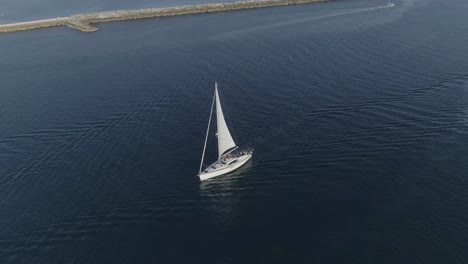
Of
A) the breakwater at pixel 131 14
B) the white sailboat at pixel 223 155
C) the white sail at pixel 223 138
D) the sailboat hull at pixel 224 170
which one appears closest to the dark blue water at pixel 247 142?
the sailboat hull at pixel 224 170

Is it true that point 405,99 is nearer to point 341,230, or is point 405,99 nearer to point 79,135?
point 341,230

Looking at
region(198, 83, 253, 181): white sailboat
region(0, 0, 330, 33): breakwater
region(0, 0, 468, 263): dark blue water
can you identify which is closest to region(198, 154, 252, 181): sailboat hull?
region(198, 83, 253, 181): white sailboat

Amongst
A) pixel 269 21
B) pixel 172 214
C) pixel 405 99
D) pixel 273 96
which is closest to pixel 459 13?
pixel 269 21

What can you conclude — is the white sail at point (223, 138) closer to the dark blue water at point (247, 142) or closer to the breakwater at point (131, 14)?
the dark blue water at point (247, 142)

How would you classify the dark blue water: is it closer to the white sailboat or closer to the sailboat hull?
the sailboat hull

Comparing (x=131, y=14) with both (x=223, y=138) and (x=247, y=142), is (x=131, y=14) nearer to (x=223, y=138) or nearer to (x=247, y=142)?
(x=247, y=142)

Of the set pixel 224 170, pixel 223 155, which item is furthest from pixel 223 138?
pixel 224 170
